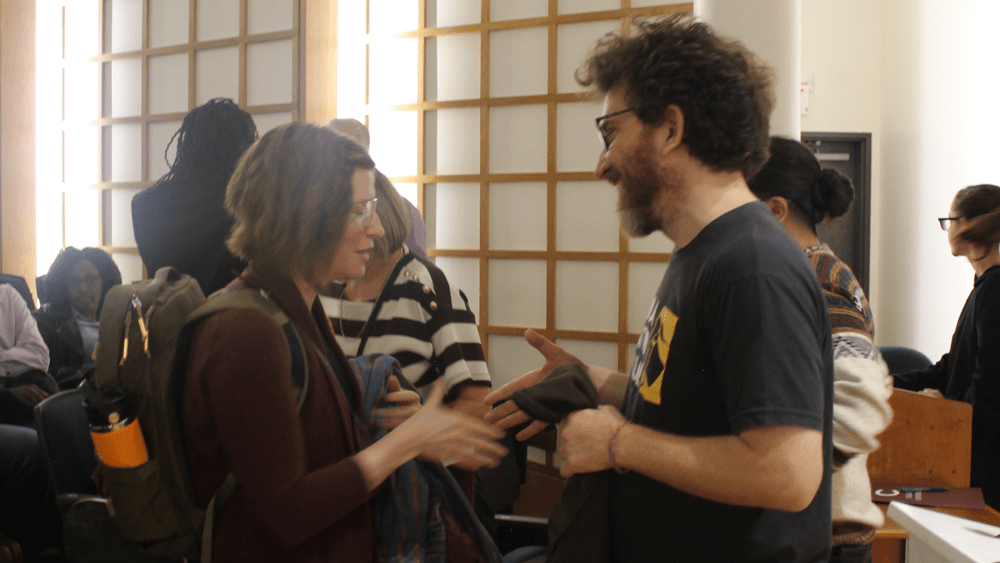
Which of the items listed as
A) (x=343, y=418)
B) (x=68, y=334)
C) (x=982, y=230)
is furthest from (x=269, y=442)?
(x=68, y=334)

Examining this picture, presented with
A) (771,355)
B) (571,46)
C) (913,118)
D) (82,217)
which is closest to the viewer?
(771,355)

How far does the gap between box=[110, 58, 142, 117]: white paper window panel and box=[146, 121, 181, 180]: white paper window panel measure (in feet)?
0.62

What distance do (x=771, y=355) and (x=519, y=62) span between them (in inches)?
127

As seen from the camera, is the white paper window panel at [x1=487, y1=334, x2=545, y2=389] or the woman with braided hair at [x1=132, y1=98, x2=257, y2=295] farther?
the white paper window panel at [x1=487, y1=334, x2=545, y2=389]

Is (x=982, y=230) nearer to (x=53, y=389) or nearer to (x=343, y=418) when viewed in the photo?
(x=343, y=418)

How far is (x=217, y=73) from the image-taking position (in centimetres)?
439

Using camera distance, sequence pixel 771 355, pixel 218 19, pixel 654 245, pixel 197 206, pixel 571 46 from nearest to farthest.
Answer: pixel 771 355 → pixel 197 206 → pixel 654 245 → pixel 571 46 → pixel 218 19

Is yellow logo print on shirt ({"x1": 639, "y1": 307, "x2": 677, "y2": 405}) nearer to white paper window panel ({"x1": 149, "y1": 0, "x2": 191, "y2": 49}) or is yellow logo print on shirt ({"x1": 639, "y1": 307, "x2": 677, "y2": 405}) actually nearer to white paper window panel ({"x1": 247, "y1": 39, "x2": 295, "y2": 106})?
white paper window panel ({"x1": 247, "y1": 39, "x2": 295, "y2": 106})

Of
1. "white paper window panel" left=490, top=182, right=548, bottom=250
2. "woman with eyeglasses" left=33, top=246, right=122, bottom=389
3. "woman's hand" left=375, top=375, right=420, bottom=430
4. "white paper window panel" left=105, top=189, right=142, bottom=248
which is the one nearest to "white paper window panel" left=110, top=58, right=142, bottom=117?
"white paper window panel" left=105, top=189, right=142, bottom=248

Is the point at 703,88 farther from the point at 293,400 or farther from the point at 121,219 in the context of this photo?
the point at 121,219

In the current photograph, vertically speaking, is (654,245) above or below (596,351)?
above

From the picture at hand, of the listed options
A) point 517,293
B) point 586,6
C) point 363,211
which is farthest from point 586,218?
point 363,211

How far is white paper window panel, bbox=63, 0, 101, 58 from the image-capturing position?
4.88 m

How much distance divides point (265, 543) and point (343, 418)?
8.5 inches
